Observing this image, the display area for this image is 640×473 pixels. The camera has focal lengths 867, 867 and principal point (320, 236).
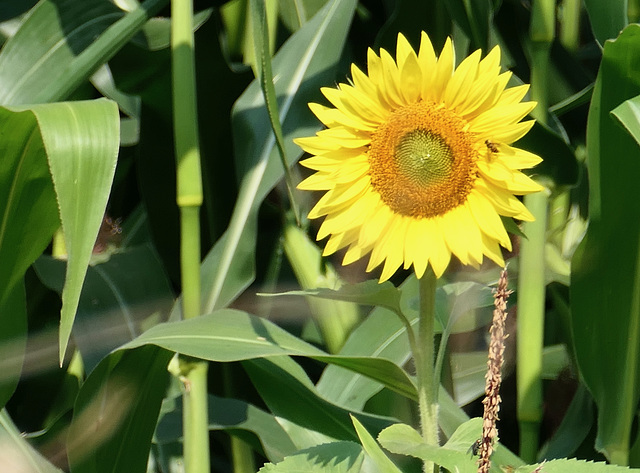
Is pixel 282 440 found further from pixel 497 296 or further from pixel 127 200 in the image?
pixel 127 200

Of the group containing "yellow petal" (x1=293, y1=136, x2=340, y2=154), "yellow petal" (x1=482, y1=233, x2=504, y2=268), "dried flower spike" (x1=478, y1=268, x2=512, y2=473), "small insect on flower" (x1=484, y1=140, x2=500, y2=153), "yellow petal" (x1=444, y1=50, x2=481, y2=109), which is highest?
"yellow petal" (x1=444, y1=50, x2=481, y2=109)

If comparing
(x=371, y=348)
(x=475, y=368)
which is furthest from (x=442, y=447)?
(x=475, y=368)

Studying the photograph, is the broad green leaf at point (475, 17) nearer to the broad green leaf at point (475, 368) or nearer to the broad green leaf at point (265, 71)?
Answer: the broad green leaf at point (265, 71)

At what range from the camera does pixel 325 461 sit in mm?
A: 519

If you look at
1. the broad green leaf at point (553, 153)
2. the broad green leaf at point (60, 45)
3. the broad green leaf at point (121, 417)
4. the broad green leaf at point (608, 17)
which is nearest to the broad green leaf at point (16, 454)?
the broad green leaf at point (121, 417)

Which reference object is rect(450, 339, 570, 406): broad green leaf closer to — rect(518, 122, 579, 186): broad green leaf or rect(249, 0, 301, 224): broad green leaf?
rect(518, 122, 579, 186): broad green leaf

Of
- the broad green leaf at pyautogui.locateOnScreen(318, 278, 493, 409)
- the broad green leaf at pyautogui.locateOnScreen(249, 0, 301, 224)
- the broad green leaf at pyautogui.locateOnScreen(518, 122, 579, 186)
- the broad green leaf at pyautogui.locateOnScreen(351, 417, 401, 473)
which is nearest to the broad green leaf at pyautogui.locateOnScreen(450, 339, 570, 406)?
the broad green leaf at pyautogui.locateOnScreen(318, 278, 493, 409)

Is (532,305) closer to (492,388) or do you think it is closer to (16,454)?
(492,388)

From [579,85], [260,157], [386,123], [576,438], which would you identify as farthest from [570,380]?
[386,123]

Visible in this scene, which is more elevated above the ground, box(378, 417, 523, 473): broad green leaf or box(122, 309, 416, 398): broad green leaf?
box(122, 309, 416, 398): broad green leaf

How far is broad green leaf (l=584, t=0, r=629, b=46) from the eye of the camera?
0.76 m

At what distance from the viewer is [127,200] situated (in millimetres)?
1171

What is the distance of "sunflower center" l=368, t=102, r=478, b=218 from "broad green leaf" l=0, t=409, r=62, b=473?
1.28 feet

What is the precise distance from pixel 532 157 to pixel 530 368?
0.27 m
